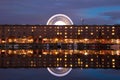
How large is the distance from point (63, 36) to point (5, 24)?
20.3 metres

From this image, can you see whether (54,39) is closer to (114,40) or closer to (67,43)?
(67,43)

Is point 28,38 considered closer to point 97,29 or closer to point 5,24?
point 5,24

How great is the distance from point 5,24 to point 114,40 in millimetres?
37514

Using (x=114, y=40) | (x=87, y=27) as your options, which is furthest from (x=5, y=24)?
(x=114, y=40)

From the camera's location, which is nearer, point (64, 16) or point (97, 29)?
point (64, 16)

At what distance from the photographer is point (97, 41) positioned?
483ft

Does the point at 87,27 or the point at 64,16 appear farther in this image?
the point at 87,27

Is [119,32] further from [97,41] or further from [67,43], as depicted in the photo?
[67,43]

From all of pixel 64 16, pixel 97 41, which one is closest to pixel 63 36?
pixel 97 41

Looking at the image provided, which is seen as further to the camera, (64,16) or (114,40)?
(114,40)

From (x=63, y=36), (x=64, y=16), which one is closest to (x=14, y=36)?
(x=63, y=36)

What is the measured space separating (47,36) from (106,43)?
65.9ft

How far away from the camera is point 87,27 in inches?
5792

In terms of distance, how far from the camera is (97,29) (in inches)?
5733
